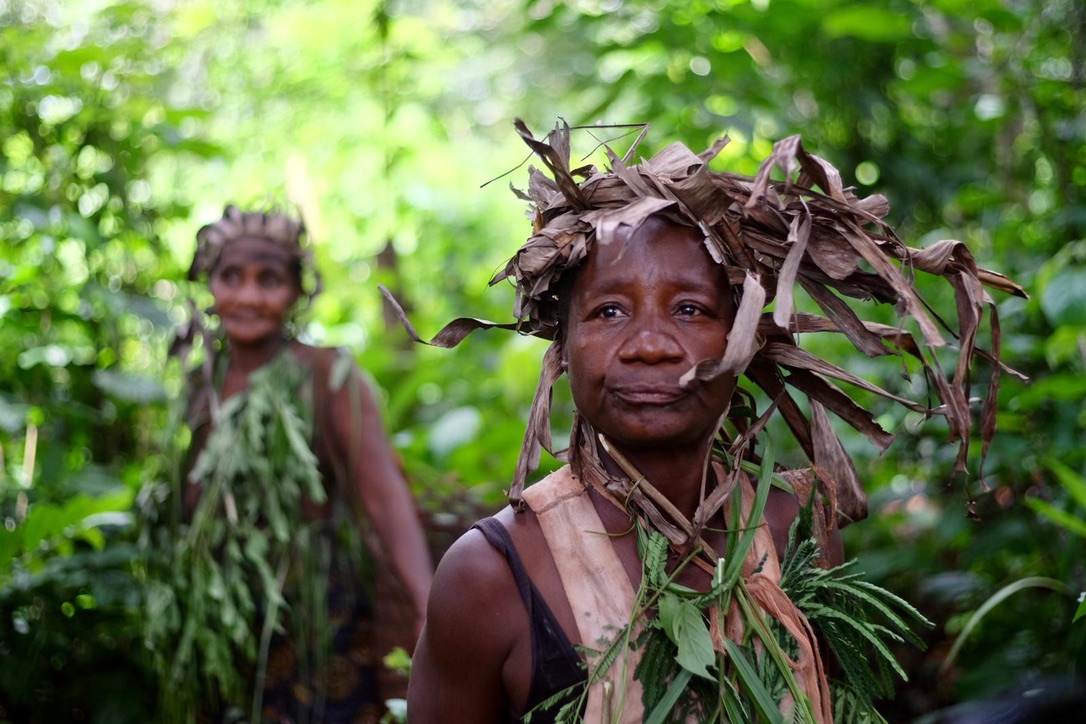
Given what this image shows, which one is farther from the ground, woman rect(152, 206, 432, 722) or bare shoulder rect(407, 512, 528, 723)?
bare shoulder rect(407, 512, 528, 723)

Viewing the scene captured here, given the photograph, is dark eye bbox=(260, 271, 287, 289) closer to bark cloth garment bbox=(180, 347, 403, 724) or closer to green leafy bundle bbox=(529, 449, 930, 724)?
bark cloth garment bbox=(180, 347, 403, 724)

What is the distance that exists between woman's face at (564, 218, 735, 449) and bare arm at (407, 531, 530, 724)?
0.97 ft

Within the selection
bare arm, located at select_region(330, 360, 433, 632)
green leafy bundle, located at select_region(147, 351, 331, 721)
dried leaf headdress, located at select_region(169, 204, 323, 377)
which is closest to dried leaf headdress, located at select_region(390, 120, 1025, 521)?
bare arm, located at select_region(330, 360, 433, 632)

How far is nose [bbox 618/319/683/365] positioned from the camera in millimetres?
1771

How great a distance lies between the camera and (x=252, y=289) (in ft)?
13.1

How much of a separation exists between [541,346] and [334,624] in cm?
255

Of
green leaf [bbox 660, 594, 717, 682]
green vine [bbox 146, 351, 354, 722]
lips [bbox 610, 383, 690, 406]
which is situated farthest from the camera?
green vine [bbox 146, 351, 354, 722]

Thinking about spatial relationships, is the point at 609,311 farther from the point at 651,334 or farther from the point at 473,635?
the point at 473,635

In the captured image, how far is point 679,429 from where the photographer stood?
1820mm

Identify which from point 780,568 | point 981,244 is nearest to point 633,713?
point 780,568

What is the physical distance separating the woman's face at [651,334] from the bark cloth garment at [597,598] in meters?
0.15

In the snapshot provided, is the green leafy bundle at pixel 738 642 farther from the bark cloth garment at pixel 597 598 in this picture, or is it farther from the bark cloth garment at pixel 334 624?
the bark cloth garment at pixel 334 624

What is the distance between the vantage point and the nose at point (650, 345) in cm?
177

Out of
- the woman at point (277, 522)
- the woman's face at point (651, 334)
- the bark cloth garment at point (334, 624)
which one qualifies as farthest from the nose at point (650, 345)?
the bark cloth garment at point (334, 624)
